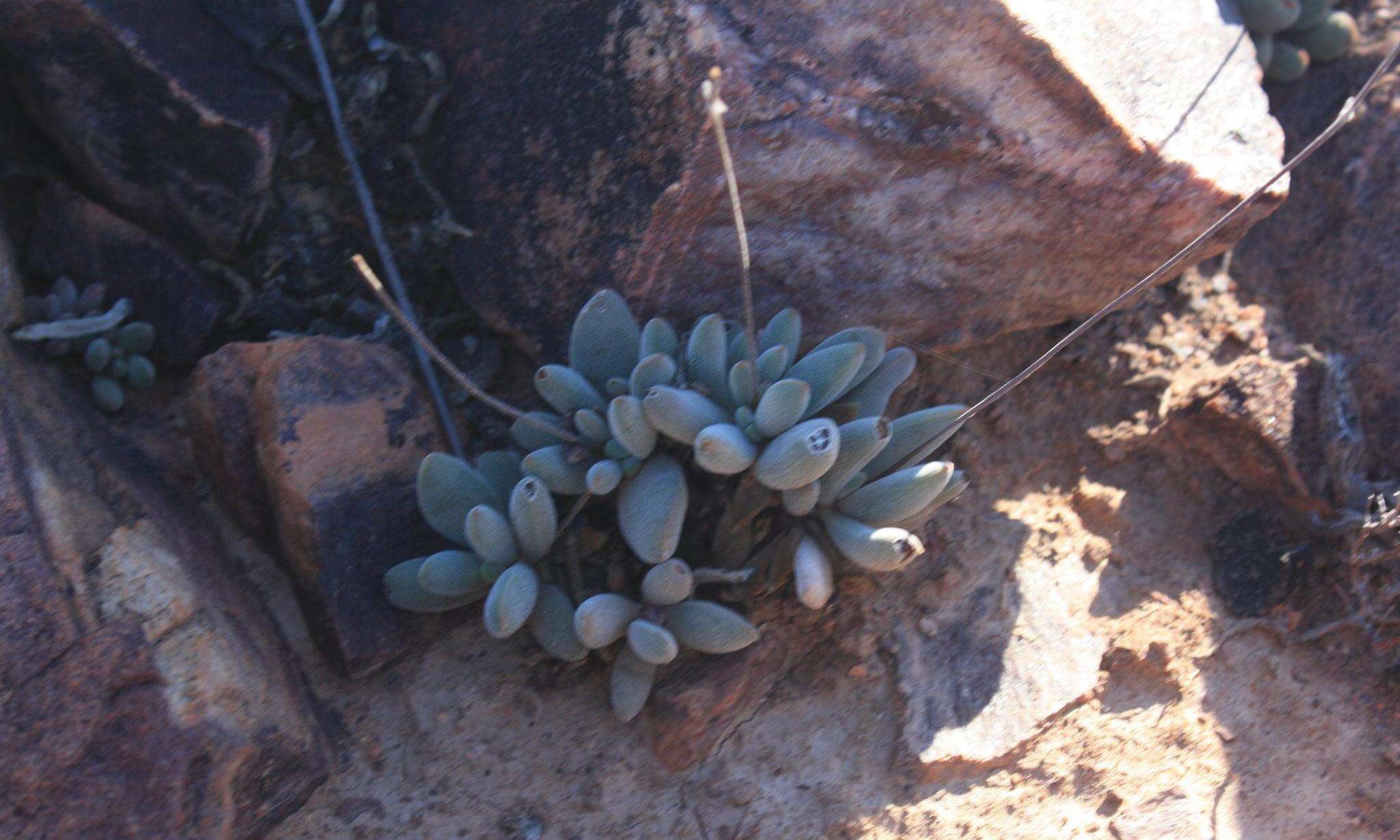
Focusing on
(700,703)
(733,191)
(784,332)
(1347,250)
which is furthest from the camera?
(1347,250)

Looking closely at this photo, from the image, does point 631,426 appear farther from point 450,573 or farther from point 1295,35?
point 1295,35

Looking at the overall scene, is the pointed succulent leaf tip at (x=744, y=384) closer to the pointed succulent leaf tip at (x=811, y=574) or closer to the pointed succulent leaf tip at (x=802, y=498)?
the pointed succulent leaf tip at (x=802, y=498)

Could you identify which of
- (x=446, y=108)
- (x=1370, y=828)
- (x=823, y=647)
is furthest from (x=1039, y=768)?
(x=446, y=108)

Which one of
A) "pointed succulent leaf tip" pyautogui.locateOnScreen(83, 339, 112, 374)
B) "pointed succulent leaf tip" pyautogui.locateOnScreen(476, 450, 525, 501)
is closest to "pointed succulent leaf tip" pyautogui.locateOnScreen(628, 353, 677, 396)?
"pointed succulent leaf tip" pyautogui.locateOnScreen(476, 450, 525, 501)

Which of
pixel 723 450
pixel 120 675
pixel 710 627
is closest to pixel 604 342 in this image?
pixel 723 450

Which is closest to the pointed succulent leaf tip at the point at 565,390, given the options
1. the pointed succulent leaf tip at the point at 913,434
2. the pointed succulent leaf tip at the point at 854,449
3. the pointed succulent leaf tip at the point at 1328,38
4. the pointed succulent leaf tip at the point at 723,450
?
the pointed succulent leaf tip at the point at 723,450

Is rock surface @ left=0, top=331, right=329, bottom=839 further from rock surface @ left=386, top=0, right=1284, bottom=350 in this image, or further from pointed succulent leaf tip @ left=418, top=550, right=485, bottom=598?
rock surface @ left=386, top=0, right=1284, bottom=350
